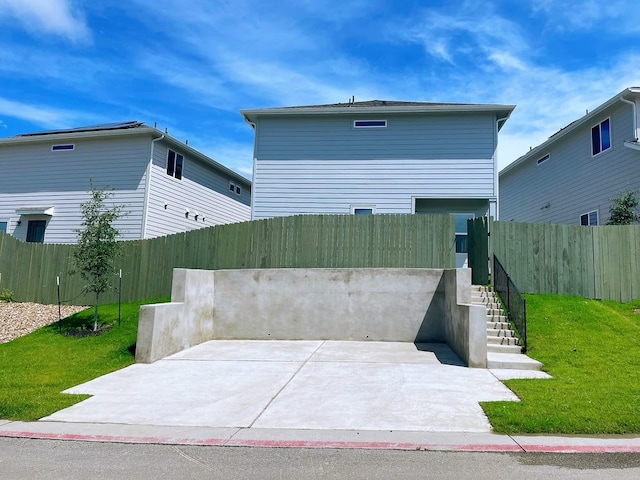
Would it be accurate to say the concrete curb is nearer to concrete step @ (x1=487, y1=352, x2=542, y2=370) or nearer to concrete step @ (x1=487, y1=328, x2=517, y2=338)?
concrete step @ (x1=487, y1=352, x2=542, y2=370)

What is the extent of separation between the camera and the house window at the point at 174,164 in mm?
20128

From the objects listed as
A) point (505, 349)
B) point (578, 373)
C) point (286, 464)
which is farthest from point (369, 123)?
point (286, 464)

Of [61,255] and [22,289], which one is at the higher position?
[61,255]

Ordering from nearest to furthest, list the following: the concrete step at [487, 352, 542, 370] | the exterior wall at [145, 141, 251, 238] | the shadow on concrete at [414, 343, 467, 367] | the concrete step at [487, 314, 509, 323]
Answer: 1. the concrete step at [487, 352, 542, 370]
2. the shadow on concrete at [414, 343, 467, 367]
3. the concrete step at [487, 314, 509, 323]
4. the exterior wall at [145, 141, 251, 238]

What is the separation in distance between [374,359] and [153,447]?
5676 mm

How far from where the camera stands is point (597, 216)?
17.4 meters

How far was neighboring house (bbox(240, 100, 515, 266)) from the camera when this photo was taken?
54.7 feet

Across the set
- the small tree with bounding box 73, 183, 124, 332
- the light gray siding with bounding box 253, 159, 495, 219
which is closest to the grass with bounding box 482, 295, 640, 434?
the light gray siding with bounding box 253, 159, 495, 219

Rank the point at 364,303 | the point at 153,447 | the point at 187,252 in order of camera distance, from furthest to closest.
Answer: the point at 187,252 < the point at 364,303 < the point at 153,447

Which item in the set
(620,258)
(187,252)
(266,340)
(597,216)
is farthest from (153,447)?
(597,216)

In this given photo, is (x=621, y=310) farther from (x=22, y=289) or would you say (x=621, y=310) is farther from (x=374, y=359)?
(x=22, y=289)

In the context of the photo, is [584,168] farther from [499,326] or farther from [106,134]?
[106,134]

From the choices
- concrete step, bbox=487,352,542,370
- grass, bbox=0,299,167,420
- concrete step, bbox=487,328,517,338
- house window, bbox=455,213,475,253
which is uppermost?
house window, bbox=455,213,475,253

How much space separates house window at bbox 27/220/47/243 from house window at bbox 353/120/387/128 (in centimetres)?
1458
